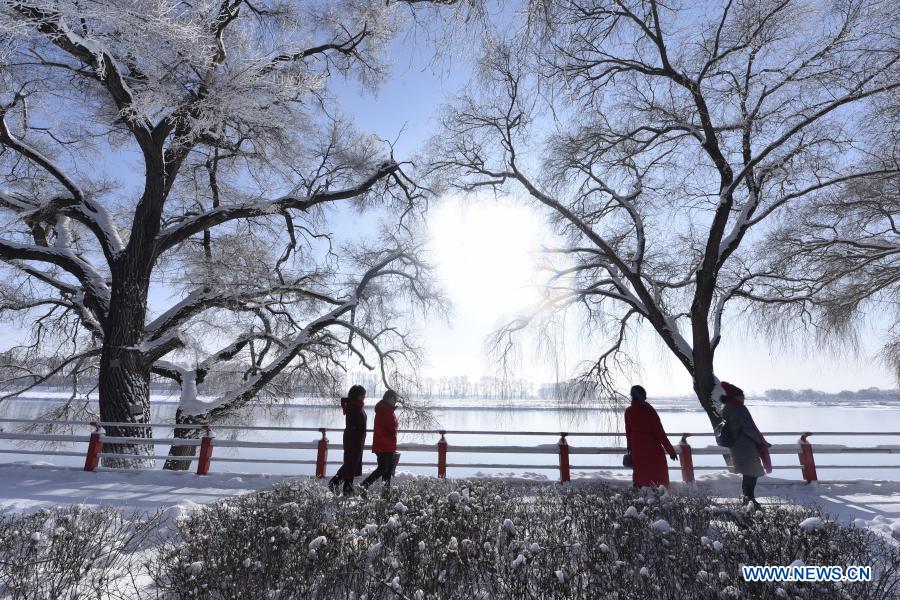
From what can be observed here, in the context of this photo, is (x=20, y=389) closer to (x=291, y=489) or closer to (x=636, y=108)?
(x=291, y=489)

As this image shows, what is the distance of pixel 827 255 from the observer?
37.9 ft

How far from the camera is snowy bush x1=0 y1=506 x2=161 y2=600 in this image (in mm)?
3023

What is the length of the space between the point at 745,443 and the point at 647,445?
125 cm

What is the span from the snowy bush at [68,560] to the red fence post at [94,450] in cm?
577

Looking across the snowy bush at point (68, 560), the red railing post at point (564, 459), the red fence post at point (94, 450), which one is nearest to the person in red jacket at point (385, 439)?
the snowy bush at point (68, 560)

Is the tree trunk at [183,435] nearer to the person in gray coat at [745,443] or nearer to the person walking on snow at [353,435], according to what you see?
the person walking on snow at [353,435]

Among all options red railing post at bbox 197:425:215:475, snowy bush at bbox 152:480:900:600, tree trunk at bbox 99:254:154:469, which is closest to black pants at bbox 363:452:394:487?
snowy bush at bbox 152:480:900:600

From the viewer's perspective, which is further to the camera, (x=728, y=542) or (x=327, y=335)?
(x=327, y=335)

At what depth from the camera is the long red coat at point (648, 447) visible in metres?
6.51

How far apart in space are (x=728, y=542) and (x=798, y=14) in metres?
11.2

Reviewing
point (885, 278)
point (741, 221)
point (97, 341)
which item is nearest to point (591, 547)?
point (741, 221)

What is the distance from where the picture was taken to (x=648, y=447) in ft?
21.6

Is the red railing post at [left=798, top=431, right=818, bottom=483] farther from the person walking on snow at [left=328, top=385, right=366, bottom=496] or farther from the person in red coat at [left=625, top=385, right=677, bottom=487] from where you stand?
the person walking on snow at [left=328, top=385, right=366, bottom=496]

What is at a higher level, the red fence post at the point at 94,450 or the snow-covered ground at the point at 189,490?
the red fence post at the point at 94,450
